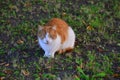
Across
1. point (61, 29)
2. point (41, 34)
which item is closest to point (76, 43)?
point (61, 29)

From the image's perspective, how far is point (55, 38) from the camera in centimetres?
643

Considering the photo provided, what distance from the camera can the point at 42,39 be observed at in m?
6.37

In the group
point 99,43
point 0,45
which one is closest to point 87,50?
point 99,43

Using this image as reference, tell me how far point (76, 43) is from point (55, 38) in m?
1.30

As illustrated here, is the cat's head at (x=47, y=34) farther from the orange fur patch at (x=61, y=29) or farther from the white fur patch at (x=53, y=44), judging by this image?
the orange fur patch at (x=61, y=29)

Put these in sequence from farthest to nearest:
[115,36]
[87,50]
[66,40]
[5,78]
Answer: [115,36], [87,50], [66,40], [5,78]

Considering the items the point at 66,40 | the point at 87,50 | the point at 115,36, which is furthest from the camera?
the point at 115,36

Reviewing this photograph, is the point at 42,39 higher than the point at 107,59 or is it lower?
higher

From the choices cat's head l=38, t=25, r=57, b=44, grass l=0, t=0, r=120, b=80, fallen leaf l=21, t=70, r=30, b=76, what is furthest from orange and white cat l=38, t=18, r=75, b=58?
fallen leaf l=21, t=70, r=30, b=76

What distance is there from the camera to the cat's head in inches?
247

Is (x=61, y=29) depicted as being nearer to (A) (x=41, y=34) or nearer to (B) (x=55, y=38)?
(B) (x=55, y=38)

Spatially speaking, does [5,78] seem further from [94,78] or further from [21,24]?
[21,24]

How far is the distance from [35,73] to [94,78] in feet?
3.62

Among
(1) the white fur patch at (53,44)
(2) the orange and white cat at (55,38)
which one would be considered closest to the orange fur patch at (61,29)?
(2) the orange and white cat at (55,38)
